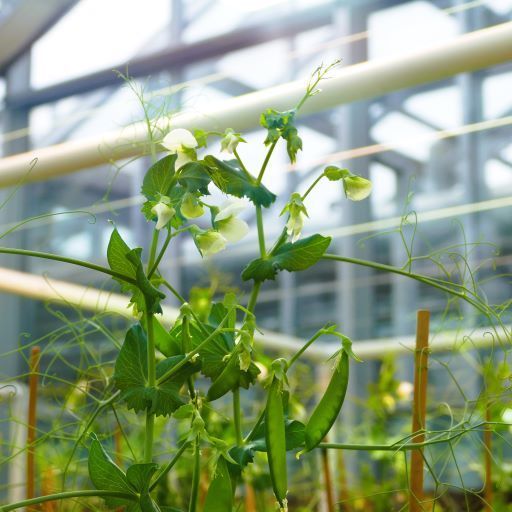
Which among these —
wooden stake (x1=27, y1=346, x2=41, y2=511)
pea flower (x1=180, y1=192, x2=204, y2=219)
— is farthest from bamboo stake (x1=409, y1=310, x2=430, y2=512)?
wooden stake (x1=27, y1=346, x2=41, y2=511)

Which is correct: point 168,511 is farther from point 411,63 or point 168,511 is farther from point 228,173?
point 411,63

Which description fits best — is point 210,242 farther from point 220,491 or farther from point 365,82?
point 365,82

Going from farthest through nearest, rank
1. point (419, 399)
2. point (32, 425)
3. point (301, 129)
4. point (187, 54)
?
point (187, 54) → point (301, 129) → point (32, 425) → point (419, 399)

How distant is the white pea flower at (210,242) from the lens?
1.92ft

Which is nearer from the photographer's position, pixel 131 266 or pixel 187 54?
pixel 131 266

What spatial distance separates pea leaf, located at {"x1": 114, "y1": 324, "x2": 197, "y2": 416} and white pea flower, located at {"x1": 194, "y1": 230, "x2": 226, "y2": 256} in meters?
0.07

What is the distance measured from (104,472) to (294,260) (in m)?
0.19

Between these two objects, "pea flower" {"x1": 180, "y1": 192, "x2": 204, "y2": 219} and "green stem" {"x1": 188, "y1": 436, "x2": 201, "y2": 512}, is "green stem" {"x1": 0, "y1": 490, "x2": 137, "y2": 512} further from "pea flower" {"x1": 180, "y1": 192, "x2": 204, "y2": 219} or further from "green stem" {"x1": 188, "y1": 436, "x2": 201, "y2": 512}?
"pea flower" {"x1": 180, "y1": 192, "x2": 204, "y2": 219}

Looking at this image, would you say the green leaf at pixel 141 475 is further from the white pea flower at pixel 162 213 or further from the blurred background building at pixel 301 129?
the blurred background building at pixel 301 129

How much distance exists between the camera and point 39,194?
3445 millimetres

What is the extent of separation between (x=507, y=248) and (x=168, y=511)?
79.0 inches

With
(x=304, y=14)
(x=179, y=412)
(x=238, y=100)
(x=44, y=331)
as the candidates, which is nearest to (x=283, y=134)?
(x=179, y=412)

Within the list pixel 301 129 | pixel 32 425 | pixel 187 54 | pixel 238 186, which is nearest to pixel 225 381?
pixel 238 186

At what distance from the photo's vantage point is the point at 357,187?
623 millimetres
